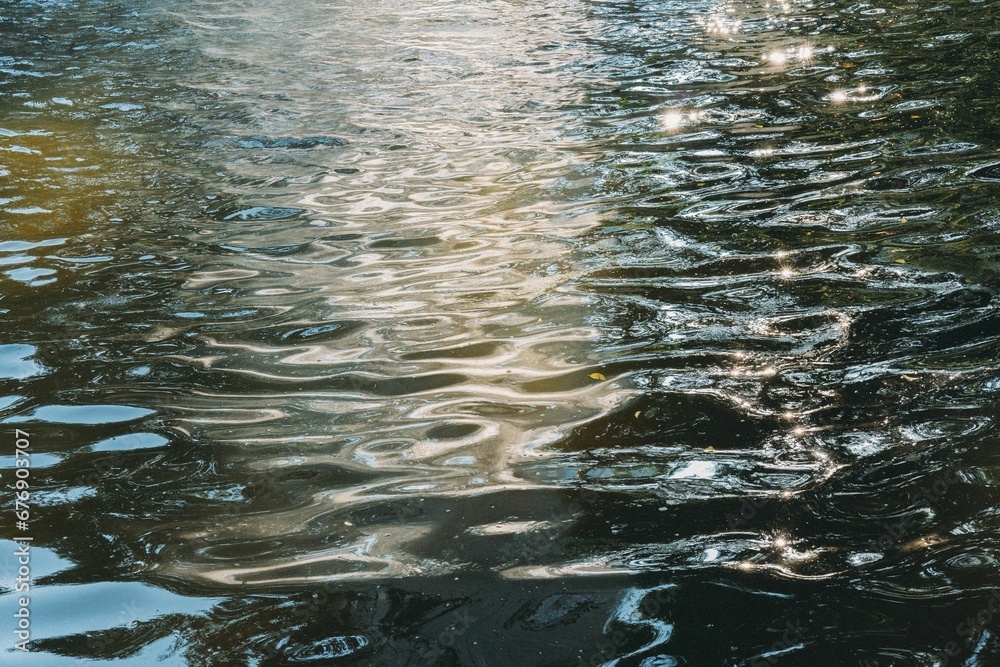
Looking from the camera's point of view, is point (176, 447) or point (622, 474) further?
point (176, 447)

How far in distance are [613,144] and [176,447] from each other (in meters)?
4.35

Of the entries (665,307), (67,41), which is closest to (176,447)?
(665,307)

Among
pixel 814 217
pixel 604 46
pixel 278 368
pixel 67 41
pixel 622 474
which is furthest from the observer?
pixel 67 41

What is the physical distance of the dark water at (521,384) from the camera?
2244 millimetres

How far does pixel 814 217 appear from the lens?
15.4 ft

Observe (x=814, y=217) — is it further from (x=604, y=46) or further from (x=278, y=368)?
(x=604, y=46)

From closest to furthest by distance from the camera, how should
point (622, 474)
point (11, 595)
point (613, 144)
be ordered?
point (11, 595), point (622, 474), point (613, 144)

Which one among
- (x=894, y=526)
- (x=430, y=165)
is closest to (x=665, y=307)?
(x=894, y=526)

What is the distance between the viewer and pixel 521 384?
3322 millimetres

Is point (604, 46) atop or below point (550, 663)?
atop

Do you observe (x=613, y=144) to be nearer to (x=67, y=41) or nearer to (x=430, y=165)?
(x=430, y=165)

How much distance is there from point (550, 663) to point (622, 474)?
81 cm

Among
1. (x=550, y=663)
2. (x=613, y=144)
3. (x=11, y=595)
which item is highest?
(x=613, y=144)

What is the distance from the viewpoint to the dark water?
7.36ft
